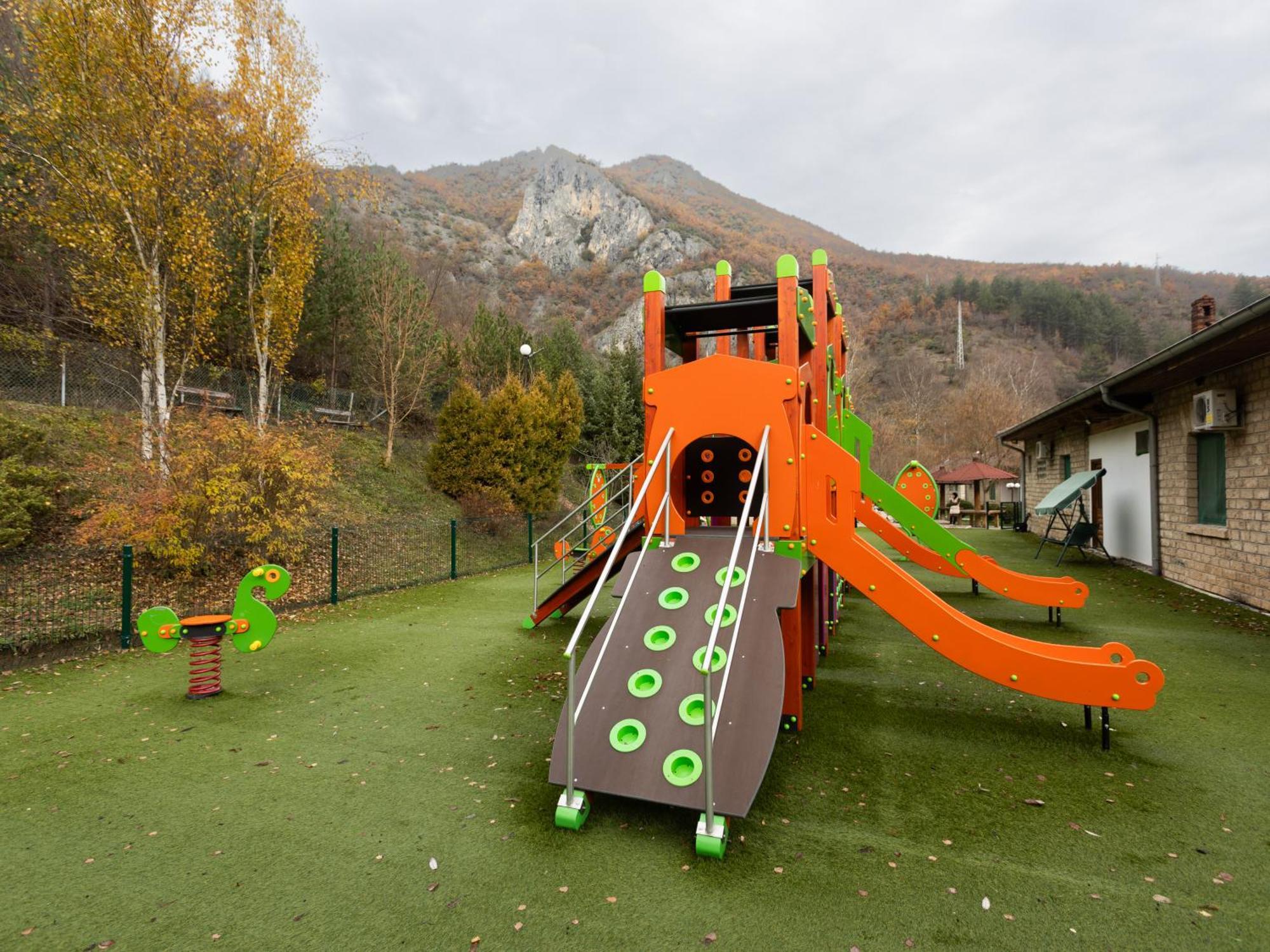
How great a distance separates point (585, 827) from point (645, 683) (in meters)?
0.75

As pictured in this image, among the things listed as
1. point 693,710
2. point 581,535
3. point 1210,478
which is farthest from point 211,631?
point 1210,478

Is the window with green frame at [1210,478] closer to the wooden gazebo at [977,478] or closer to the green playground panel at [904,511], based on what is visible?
the green playground panel at [904,511]

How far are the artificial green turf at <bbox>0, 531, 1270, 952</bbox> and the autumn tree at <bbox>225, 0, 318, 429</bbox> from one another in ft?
27.3

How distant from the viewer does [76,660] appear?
5.95m

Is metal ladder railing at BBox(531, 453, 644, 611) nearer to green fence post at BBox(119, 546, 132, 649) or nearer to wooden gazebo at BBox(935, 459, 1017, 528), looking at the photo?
green fence post at BBox(119, 546, 132, 649)

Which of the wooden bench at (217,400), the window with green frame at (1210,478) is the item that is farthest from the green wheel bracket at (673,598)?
the wooden bench at (217,400)

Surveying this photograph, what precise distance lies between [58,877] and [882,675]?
219 inches

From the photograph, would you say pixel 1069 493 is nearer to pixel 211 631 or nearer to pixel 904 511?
pixel 904 511

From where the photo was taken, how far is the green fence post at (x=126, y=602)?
6.32 meters

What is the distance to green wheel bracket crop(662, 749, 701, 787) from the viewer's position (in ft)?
9.27

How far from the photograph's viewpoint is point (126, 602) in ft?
20.9

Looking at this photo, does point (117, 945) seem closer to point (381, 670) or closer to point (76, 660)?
point (381, 670)

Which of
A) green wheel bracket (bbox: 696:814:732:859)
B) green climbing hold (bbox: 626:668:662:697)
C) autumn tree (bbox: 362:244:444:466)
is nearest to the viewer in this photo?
green wheel bracket (bbox: 696:814:732:859)

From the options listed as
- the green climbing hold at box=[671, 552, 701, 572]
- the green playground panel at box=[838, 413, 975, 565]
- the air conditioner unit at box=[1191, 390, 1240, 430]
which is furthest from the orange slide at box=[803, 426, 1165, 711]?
the air conditioner unit at box=[1191, 390, 1240, 430]
